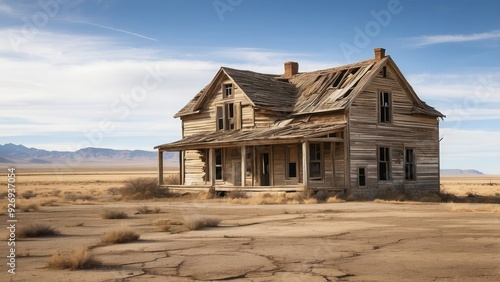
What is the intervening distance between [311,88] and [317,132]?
6651mm

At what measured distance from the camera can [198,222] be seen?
43.9 feet

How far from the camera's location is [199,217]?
44.7ft

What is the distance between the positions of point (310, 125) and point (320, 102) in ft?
5.19

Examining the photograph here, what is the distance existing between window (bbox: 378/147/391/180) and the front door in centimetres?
532

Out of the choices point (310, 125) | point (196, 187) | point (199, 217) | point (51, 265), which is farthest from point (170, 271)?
point (196, 187)

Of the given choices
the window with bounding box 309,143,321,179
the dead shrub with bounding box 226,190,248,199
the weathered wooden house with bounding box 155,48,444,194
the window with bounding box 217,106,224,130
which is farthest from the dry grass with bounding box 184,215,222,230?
the window with bounding box 217,106,224,130

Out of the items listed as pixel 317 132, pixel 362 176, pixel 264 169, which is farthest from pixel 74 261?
pixel 264 169

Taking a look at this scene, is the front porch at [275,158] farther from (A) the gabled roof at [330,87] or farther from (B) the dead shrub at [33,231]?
(B) the dead shrub at [33,231]

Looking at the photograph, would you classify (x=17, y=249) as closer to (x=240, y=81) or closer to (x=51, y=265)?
(x=51, y=265)

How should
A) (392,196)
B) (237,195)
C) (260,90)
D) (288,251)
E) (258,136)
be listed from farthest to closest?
(260,90)
(392,196)
(237,195)
(258,136)
(288,251)

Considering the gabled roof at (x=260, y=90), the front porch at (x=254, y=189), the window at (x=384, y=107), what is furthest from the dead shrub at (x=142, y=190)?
the window at (x=384, y=107)

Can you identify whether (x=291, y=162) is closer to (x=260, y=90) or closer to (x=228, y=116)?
(x=260, y=90)

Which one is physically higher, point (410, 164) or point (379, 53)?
point (379, 53)

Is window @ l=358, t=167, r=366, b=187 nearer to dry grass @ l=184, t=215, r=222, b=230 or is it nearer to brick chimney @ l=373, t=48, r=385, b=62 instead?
brick chimney @ l=373, t=48, r=385, b=62
